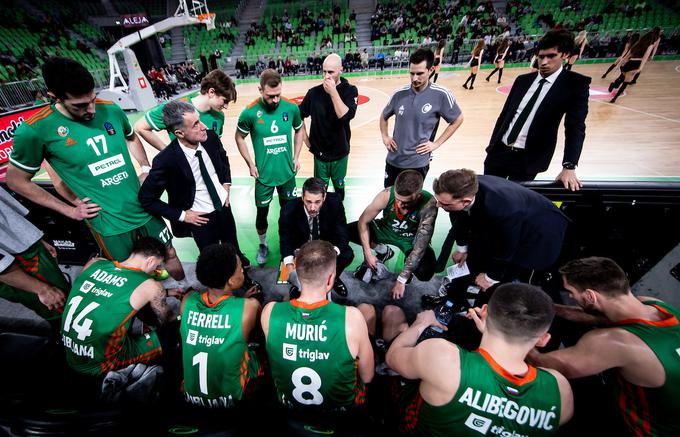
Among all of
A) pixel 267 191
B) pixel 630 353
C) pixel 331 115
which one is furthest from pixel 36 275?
pixel 630 353

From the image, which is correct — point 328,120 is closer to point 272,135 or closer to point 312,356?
point 272,135

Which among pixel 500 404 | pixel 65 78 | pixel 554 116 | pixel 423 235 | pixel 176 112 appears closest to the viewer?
pixel 500 404

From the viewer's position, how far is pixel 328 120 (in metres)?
3.67

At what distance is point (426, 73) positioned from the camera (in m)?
3.40

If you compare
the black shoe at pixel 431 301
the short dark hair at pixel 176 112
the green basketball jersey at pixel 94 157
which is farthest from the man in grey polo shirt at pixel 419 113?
the green basketball jersey at pixel 94 157

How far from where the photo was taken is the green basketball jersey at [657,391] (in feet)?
4.78

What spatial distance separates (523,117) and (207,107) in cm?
336

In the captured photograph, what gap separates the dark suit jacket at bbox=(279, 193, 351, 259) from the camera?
3117 millimetres

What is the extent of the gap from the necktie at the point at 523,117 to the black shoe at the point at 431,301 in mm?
1805

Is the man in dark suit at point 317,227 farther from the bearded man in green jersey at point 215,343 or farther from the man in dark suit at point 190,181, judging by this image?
the bearded man in green jersey at point 215,343

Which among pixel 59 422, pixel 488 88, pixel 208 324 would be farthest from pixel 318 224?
pixel 488 88

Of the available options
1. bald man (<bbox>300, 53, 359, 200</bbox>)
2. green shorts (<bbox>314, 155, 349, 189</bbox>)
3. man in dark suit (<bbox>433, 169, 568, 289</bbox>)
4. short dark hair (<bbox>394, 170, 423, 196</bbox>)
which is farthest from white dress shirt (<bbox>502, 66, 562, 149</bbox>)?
green shorts (<bbox>314, 155, 349, 189</bbox>)

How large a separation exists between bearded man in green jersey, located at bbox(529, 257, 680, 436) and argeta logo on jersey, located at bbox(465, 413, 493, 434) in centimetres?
68

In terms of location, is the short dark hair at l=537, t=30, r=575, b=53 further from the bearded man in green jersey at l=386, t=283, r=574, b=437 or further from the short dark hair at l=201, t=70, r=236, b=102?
the short dark hair at l=201, t=70, r=236, b=102
